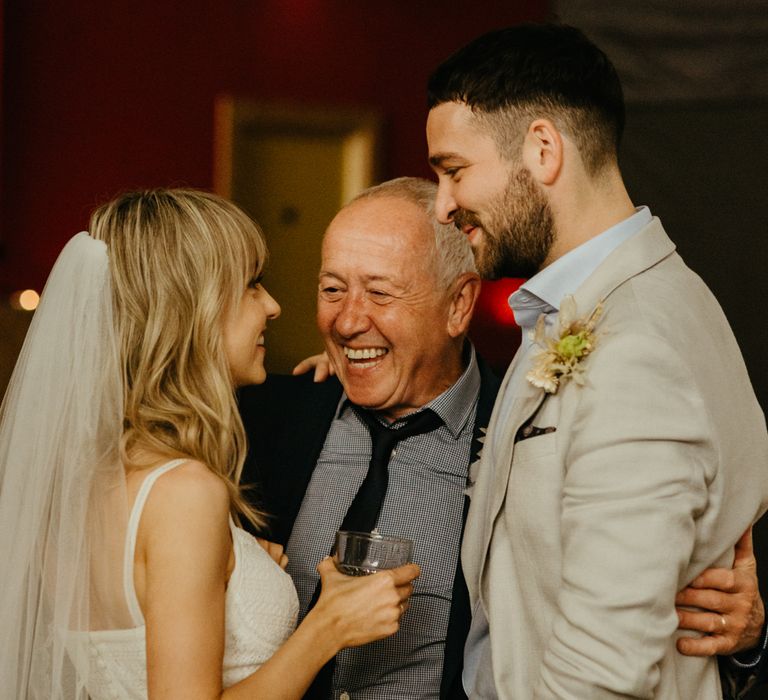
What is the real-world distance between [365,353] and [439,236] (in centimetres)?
38

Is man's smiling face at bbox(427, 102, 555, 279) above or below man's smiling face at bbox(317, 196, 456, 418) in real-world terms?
above

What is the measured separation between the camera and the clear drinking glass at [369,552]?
193 centimetres

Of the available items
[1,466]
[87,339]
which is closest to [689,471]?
[87,339]

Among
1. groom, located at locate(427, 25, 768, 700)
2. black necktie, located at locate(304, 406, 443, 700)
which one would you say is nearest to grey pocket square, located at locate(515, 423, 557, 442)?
groom, located at locate(427, 25, 768, 700)

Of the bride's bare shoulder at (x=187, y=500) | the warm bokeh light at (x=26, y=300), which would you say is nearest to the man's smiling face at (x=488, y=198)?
the bride's bare shoulder at (x=187, y=500)

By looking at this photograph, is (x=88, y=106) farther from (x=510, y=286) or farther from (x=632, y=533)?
(x=632, y=533)

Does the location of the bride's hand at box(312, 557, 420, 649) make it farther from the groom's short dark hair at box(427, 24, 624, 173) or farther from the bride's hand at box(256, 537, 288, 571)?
the groom's short dark hair at box(427, 24, 624, 173)

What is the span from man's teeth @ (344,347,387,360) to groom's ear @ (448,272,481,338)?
0.68 feet

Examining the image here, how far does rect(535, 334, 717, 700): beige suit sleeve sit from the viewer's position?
149 cm

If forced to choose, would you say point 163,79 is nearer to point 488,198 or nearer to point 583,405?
point 488,198

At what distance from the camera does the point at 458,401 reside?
8.97 feet

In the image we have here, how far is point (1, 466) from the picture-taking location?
6.46ft

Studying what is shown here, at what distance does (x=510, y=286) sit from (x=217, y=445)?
4409 mm

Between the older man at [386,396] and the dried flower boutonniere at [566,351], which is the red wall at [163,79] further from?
the dried flower boutonniere at [566,351]
